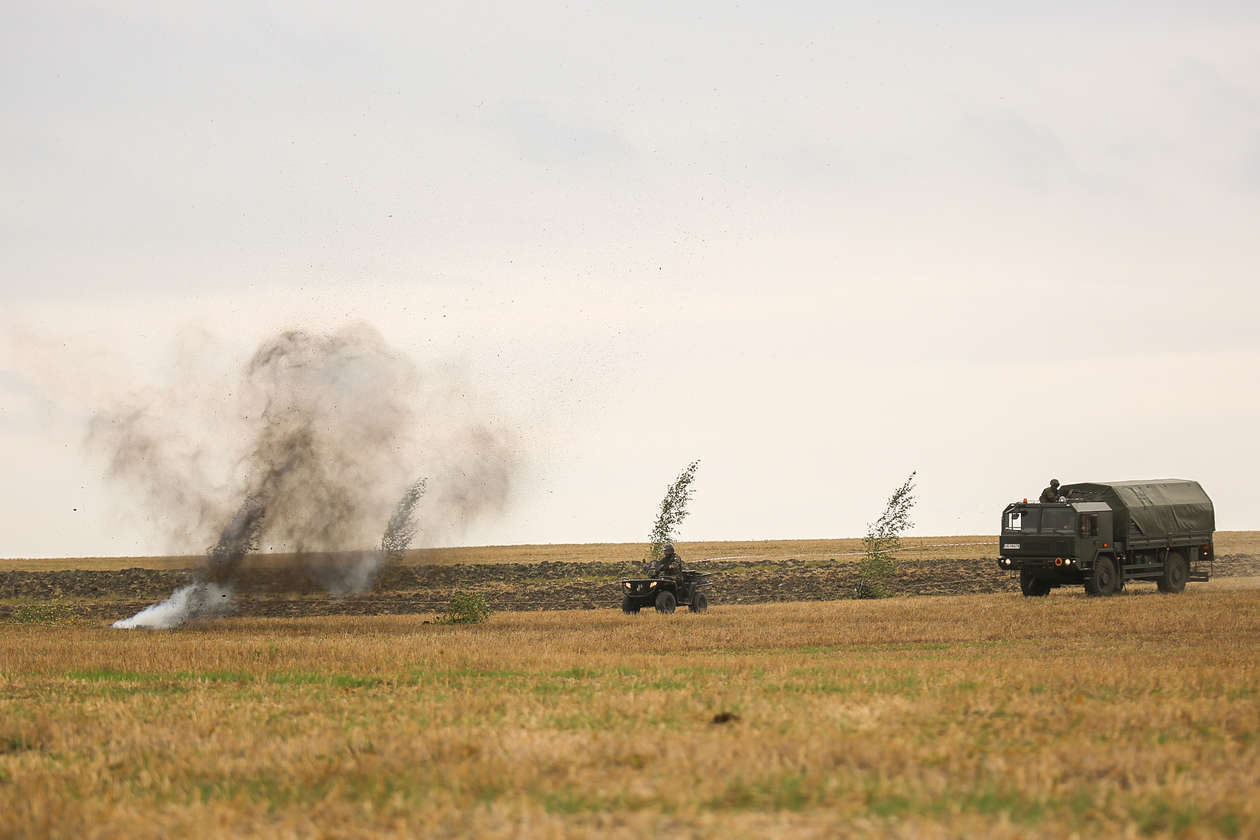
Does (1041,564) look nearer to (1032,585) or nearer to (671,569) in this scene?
(1032,585)

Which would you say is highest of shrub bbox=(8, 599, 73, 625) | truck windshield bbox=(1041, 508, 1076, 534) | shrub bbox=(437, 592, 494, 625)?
truck windshield bbox=(1041, 508, 1076, 534)

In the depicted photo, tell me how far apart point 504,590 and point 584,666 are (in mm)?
45261

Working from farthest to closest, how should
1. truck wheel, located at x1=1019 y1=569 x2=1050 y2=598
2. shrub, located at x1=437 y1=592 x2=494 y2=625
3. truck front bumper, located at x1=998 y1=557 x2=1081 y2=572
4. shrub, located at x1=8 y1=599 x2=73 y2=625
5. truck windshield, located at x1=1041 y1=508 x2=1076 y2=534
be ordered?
truck wheel, located at x1=1019 y1=569 x2=1050 y2=598, shrub, located at x1=8 y1=599 x2=73 y2=625, truck windshield, located at x1=1041 y1=508 x2=1076 y2=534, truck front bumper, located at x1=998 y1=557 x2=1081 y2=572, shrub, located at x1=437 y1=592 x2=494 y2=625

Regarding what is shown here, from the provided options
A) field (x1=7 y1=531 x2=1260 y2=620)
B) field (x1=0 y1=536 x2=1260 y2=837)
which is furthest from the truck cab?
field (x1=0 y1=536 x2=1260 y2=837)

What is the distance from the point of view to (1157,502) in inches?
1849

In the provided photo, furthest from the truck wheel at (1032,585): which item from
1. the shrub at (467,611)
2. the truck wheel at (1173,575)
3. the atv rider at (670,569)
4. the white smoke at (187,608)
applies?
the white smoke at (187,608)

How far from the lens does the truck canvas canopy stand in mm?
45656

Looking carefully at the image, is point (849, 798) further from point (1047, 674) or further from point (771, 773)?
point (1047, 674)

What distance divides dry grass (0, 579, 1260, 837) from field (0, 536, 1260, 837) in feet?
0.15

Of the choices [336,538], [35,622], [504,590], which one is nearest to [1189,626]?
[336,538]

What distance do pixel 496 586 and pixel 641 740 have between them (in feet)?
191

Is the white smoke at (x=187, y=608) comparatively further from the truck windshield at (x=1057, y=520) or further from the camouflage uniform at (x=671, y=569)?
the truck windshield at (x=1057, y=520)

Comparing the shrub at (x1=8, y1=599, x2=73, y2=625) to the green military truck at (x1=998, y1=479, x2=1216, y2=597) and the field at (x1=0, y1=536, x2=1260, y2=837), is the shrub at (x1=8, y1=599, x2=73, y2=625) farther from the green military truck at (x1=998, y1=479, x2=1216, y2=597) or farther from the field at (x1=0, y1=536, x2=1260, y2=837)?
the green military truck at (x1=998, y1=479, x2=1216, y2=597)

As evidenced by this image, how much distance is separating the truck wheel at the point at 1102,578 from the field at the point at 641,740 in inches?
707
